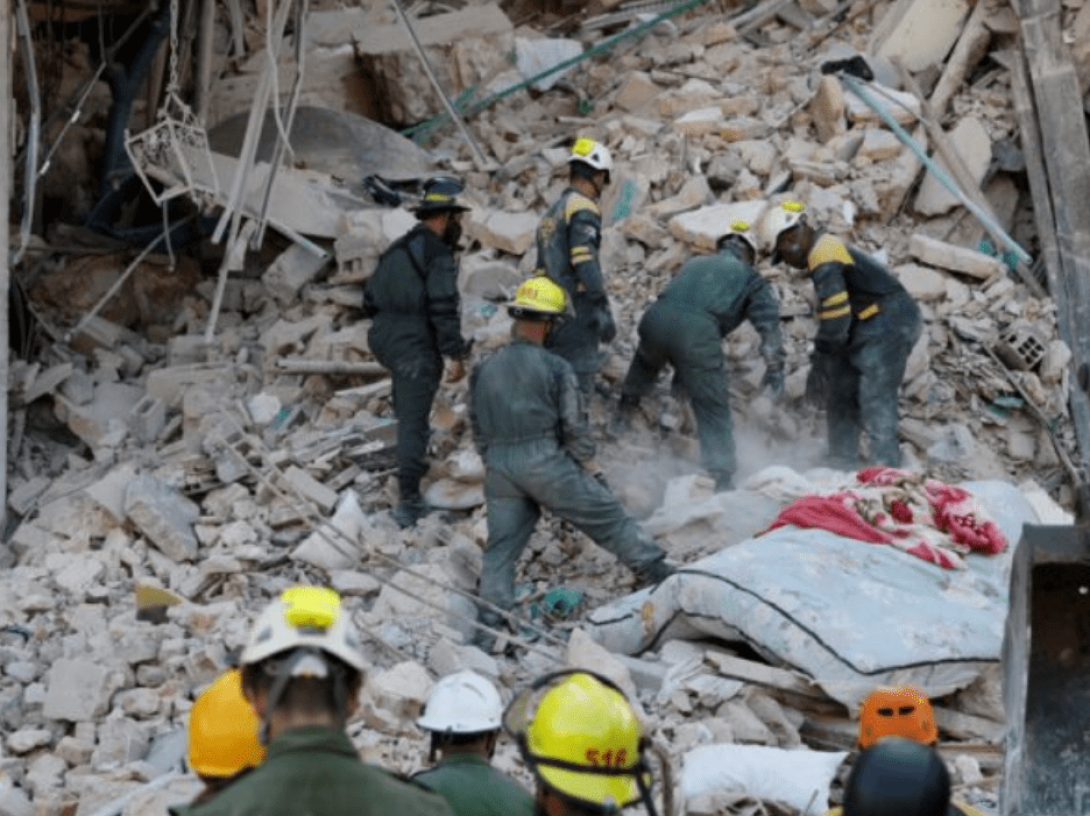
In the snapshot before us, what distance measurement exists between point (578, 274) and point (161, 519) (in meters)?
2.39

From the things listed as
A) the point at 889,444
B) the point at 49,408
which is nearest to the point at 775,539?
the point at 889,444

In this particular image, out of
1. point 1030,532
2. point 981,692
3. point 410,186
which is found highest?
point 410,186

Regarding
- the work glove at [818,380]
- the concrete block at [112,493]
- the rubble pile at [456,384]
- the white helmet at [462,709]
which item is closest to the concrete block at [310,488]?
the rubble pile at [456,384]

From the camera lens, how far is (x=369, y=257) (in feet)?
43.1

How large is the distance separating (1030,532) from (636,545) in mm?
3780

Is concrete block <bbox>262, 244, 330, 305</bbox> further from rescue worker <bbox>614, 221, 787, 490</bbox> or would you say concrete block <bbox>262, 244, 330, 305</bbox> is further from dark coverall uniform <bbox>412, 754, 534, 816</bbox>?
dark coverall uniform <bbox>412, 754, 534, 816</bbox>

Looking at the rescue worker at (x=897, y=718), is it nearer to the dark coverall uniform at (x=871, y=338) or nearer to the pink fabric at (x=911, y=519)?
the pink fabric at (x=911, y=519)

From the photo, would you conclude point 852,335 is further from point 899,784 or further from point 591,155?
point 899,784

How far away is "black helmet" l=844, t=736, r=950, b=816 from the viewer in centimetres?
414

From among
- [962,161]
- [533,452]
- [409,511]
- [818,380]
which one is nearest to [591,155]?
[818,380]

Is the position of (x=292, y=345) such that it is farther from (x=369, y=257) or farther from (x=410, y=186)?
(x=410, y=186)

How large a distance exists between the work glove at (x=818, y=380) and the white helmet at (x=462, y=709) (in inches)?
251

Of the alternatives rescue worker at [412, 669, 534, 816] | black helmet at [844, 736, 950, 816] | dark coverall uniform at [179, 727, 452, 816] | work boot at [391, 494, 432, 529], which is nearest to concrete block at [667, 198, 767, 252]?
work boot at [391, 494, 432, 529]

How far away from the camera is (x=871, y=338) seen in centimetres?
1166
